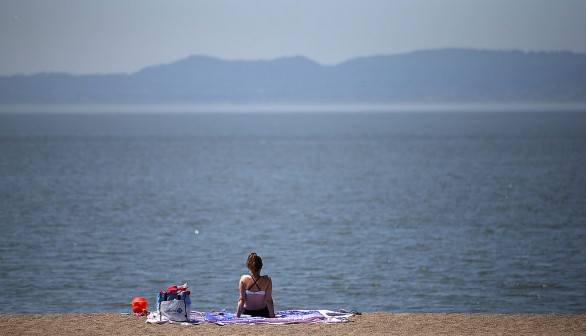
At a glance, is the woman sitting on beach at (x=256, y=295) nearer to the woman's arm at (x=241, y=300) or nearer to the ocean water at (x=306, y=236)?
the woman's arm at (x=241, y=300)

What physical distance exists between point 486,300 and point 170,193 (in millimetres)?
39953

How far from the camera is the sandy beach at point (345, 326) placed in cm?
1530

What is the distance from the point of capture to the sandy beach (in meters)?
15.3

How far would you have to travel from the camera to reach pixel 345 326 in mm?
15844

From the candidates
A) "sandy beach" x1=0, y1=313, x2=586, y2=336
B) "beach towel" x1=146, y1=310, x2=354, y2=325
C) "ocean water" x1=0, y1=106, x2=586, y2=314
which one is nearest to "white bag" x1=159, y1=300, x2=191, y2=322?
"beach towel" x1=146, y1=310, x2=354, y2=325

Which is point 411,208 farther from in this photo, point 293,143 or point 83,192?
point 293,143

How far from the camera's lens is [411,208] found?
5291 cm

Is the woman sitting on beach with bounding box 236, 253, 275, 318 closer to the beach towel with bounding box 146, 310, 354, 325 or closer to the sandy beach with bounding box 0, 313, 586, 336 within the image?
the beach towel with bounding box 146, 310, 354, 325

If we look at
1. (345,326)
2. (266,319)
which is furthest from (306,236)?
(345,326)

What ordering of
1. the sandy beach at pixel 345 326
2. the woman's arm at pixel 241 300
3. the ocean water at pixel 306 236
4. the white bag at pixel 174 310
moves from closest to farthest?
the sandy beach at pixel 345 326
the white bag at pixel 174 310
the woman's arm at pixel 241 300
the ocean water at pixel 306 236

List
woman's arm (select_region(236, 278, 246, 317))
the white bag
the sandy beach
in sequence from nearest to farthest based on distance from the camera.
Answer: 1. the sandy beach
2. the white bag
3. woman's arm (select_region(236, 278, 246, 317))

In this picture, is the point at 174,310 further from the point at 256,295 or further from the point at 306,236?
the point at 306,236

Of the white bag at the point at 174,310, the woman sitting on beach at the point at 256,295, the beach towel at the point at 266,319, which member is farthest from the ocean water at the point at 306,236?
the white bag at the point at 174,310

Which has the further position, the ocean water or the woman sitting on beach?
the ocean water
